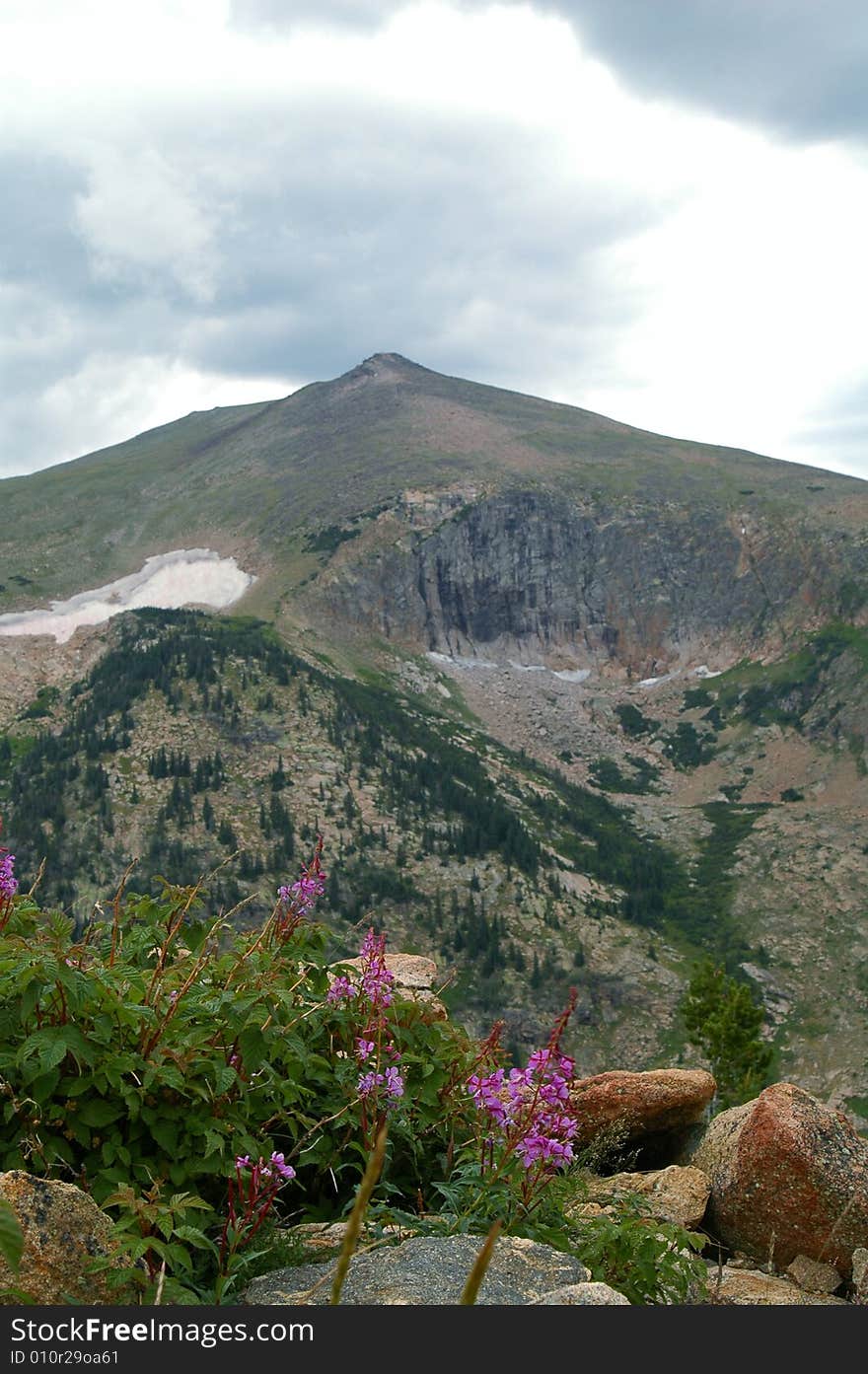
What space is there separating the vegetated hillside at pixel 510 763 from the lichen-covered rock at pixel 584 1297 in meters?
85.5

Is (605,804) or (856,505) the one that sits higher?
(856,505)

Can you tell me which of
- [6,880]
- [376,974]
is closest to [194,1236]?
[376,974]

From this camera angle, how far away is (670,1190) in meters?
7.92

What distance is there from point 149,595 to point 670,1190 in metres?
193

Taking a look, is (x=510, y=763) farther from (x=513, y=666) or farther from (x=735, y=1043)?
(x=735, y=1043)

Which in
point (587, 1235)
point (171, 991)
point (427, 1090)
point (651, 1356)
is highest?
point (171, 991)

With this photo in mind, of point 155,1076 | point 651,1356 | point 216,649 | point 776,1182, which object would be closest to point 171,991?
point 155,1076

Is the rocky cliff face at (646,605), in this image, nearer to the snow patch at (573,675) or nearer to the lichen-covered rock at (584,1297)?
the snow patch at (573,675)

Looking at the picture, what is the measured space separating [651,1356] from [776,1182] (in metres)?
5.42

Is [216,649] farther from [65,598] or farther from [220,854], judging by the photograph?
[65,598]

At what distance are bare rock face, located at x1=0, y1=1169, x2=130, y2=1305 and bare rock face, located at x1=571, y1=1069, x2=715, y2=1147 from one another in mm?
6202

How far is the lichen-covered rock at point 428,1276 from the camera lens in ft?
13.1

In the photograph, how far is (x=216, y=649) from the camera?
137 metres

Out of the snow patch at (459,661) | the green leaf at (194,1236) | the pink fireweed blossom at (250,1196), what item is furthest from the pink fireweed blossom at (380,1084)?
the snow patch at (459,661)
